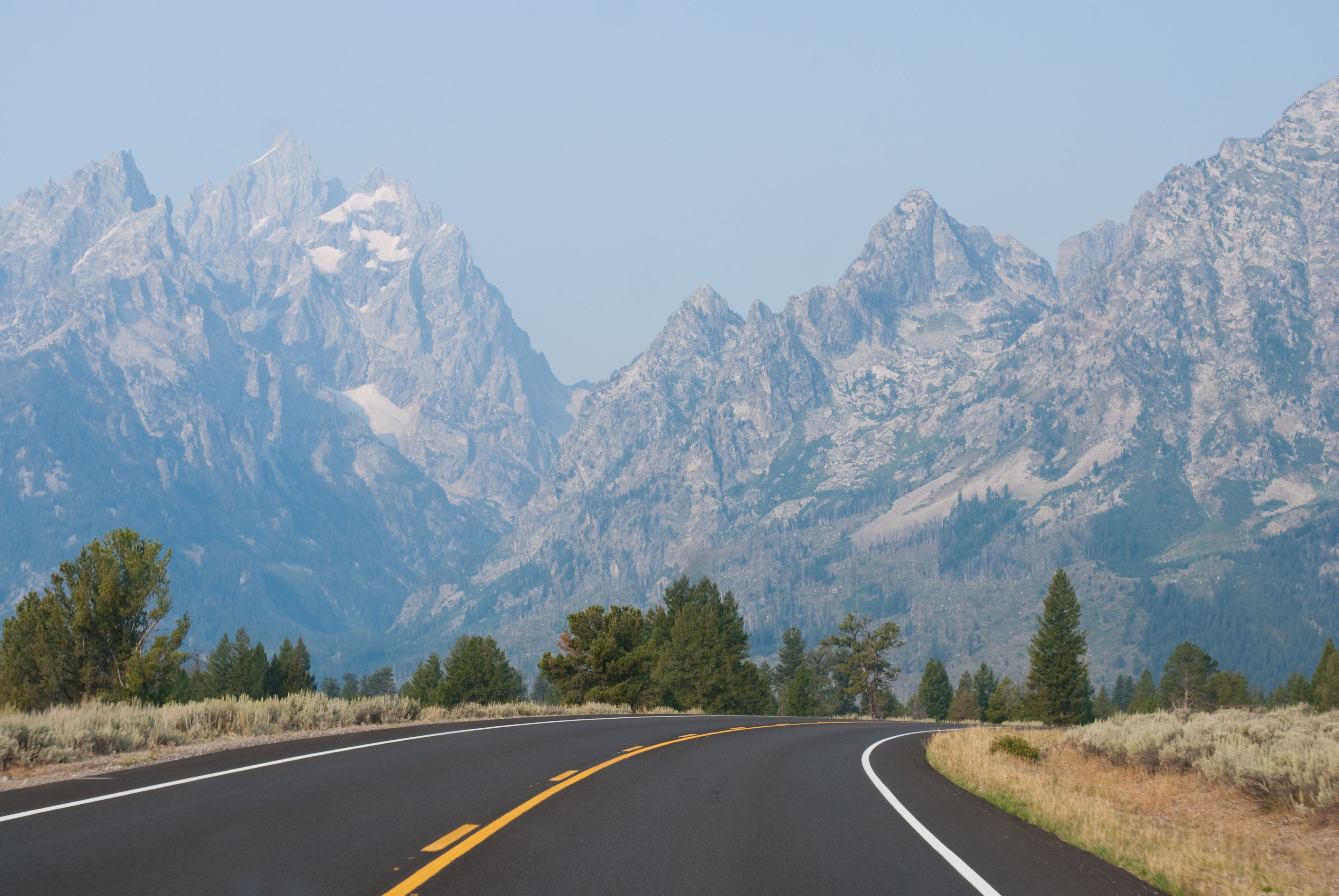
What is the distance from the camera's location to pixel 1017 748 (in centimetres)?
2181

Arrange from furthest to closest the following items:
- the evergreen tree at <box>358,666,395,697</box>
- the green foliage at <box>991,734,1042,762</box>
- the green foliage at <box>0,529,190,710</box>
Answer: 1. the evergreen tree at <box>358,666,395,697</box>
2. the green foliage at <box>0,529,190,710</box>
3. the green foliage at <box>991,734,1042,762</box>


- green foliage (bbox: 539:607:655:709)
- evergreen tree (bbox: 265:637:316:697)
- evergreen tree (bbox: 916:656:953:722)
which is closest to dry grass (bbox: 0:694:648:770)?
green foliage (bbox: 539:607:655:709)

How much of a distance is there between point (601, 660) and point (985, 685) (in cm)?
9707

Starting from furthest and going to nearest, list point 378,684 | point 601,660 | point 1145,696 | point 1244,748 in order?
point 378,684
point 1145,696
point 601,660
point 1244,748

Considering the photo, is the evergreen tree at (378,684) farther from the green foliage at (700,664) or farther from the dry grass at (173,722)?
the dry grass at (173,722)

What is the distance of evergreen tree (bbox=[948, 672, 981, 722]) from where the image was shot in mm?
120250

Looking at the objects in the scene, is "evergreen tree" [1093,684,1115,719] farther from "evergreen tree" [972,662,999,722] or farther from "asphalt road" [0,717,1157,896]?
"asphalt road" [0,717,1157,896]

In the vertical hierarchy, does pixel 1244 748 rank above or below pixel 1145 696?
above

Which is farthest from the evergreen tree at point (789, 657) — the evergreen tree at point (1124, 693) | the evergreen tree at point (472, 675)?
the evergreen tree at point (1124, 693)

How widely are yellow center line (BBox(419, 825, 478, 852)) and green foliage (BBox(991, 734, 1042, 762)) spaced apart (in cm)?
1515

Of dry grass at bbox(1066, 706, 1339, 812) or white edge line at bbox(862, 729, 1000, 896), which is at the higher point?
white edge line at bbox(862, 729, 1000, 896)

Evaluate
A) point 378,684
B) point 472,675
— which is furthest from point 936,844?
point 378,684

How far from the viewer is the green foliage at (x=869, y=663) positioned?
10788 centimetres

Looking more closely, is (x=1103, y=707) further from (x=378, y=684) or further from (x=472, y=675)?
(x=378, y=684)
